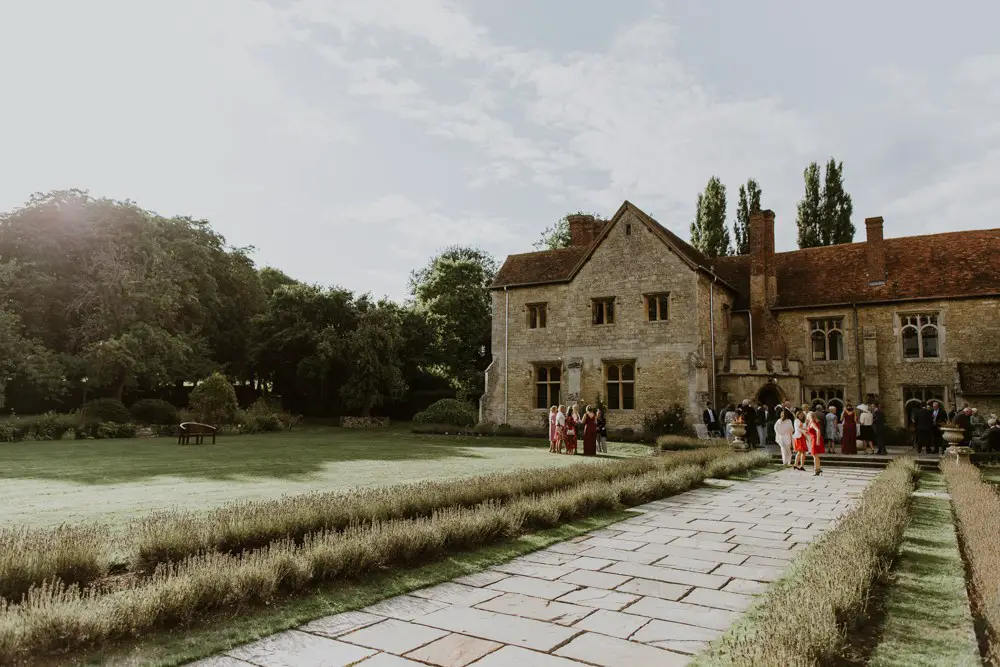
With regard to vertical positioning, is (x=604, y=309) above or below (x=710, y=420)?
above

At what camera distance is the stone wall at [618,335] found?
27.4m

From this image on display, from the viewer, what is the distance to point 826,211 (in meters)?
44.4

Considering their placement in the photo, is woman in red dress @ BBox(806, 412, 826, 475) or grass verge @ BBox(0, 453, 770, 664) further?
woman in red dress @ BBox(806, 412, 826, 475)

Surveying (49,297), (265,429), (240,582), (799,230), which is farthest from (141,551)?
(799,230)

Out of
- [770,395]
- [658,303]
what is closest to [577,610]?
[658,303]

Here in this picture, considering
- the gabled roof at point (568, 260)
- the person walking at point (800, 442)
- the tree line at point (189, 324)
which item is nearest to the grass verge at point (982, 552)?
the person walking at point (800, 442)

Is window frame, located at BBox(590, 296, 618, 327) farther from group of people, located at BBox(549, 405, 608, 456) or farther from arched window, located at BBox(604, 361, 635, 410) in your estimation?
group of people, located at BBox(549, 405, 608, 456)

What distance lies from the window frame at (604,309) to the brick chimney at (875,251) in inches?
436

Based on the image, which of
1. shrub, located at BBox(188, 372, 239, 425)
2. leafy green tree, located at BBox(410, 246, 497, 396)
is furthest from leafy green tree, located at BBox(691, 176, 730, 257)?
shrub, located at BBox(188, 372, 239, 425)

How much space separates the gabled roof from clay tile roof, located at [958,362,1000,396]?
9.60m

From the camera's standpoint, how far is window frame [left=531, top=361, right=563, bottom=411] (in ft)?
101

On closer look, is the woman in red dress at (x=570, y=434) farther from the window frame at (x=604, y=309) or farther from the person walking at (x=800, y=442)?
the window frame at (x=604, y=309)

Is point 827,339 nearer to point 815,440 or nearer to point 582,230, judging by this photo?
point 582,230

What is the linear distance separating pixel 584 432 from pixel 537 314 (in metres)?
12.4
